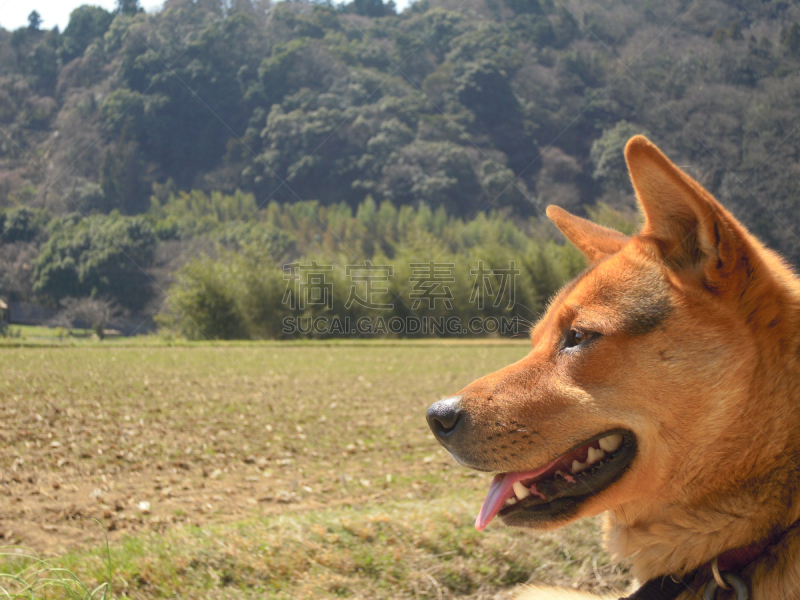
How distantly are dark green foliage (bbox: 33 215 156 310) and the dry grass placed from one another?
39468 mm

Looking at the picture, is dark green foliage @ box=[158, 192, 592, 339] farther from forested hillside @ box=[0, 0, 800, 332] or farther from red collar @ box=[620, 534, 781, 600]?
red collar @ box=[620, 534, 781, 600]

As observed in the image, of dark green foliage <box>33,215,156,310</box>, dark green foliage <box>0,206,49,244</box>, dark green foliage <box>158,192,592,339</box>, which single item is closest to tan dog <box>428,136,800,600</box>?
dark green foliage <box>158,192,592,339</box>

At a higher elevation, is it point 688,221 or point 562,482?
point 688,221

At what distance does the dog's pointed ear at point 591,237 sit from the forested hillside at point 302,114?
46.9 metres

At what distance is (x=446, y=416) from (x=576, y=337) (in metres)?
0.47

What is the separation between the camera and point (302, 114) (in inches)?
2889

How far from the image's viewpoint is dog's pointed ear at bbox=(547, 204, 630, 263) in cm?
222

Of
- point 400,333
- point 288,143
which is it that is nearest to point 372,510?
point 400,333

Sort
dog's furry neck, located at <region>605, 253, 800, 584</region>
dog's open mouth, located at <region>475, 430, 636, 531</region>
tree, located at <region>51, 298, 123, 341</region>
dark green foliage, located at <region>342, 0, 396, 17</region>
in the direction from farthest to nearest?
dark green foliage, located at <region>342, 0, 396, 17</region> → tree, located at <region>51, 298, 123, 341</region> → dog's open mouth, located at <region>475, 430, 636, 531</region> → dog's furry neck, located at <region>605, 253, 800, 584</region>

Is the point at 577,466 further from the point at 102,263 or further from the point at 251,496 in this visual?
the point at 102,263

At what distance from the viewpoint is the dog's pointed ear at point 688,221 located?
5.23 ft

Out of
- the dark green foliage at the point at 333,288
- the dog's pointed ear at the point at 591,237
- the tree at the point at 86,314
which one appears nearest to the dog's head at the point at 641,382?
the dog's pointed ear at the point at 591,237

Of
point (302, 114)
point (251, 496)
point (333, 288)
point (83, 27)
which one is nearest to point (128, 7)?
point (83, 27)

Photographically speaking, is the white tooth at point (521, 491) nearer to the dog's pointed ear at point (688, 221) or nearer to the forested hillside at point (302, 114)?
the dog's pointed ear at point (688, 221)
